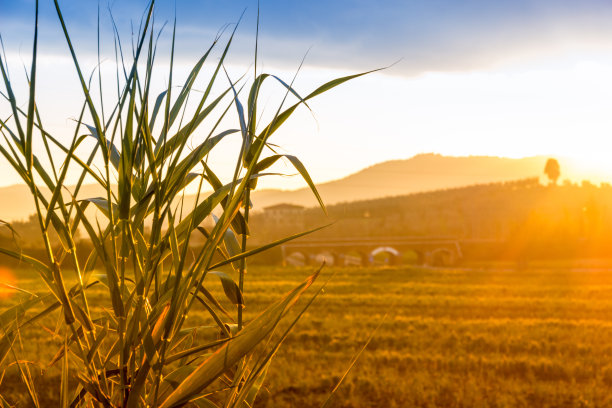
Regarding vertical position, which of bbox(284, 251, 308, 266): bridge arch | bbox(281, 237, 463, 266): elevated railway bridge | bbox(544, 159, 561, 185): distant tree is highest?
bbox(544, 159, 561, 185): distant tree

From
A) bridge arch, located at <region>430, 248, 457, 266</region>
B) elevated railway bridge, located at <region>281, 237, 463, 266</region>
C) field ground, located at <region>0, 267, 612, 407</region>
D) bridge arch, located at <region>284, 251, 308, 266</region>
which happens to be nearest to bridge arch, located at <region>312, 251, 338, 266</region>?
elevated railway bridge, located at <region>281, 237, 463, 266</region>

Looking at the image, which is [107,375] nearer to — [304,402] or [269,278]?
[304,402]

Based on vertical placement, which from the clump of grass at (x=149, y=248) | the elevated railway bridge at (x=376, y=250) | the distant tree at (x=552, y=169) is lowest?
the elevated railway bridge at (x=376, y=250)

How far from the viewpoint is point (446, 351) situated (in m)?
9.77

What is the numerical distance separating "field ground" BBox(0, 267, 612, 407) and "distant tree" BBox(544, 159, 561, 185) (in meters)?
64.9

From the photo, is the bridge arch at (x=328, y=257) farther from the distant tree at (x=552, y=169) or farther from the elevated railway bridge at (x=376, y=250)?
the distant tree at (x=552, y=169)

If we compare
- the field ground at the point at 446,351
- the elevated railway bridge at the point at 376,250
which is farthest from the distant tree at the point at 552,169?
the field ground at the point at 446,351

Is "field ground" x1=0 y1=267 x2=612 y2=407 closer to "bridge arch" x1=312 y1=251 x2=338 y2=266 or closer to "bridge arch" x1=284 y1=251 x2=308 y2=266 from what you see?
"bridge arch" x1=312 y1=251 x2=338 y2=266

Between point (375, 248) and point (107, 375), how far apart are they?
40997 mm

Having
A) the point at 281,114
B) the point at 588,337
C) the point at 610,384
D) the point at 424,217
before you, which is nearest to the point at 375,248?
the point at 424,217

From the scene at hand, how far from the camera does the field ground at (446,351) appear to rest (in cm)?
697

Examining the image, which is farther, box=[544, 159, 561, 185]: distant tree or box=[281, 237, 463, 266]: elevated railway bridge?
box=[544, 159, 561, 185]: distant tree

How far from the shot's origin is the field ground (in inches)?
275

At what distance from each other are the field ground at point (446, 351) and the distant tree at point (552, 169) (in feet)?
213
